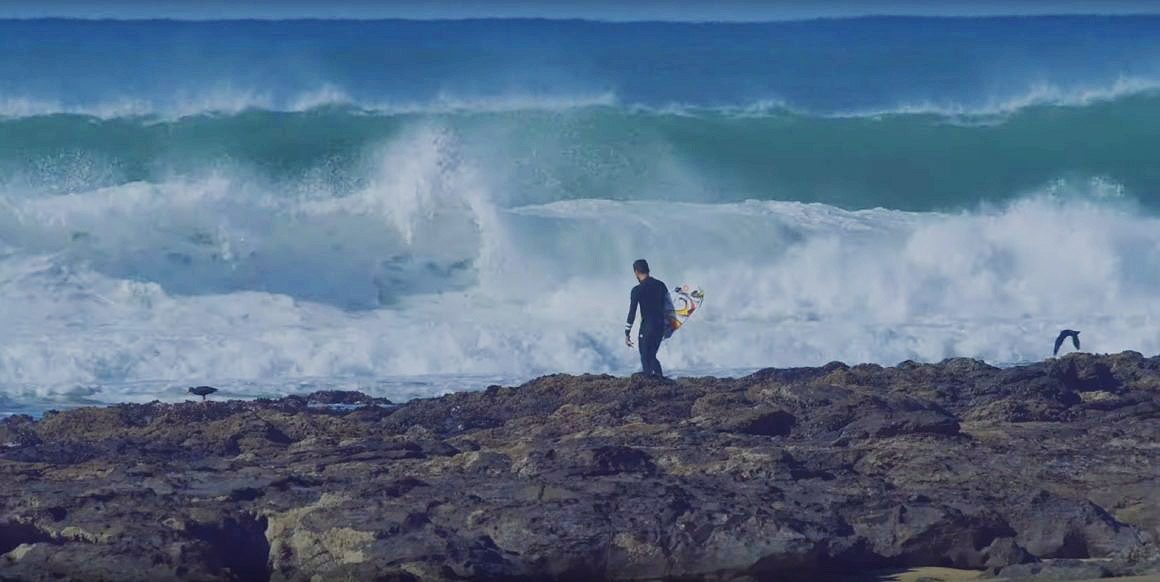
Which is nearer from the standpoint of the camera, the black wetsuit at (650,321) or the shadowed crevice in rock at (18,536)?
the shadowed crevice in rock at (18,536)

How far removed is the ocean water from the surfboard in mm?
1694

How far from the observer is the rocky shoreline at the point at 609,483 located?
8.70m

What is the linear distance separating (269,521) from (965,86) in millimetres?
24827

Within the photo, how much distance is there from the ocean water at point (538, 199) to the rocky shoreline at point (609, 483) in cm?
422

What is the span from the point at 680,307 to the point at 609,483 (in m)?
7.49

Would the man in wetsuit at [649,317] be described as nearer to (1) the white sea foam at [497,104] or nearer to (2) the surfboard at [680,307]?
(2) the surfboard at [680,307]

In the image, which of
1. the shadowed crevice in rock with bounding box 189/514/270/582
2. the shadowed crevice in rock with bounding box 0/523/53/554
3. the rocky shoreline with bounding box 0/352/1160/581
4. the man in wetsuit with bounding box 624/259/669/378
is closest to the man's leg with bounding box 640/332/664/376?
the man in wetsuit with bounding box 624/259/669/378

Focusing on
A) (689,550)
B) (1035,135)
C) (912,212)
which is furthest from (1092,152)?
(689,550)

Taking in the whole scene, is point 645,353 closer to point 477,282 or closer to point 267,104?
point 477,282

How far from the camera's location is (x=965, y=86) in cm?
3244

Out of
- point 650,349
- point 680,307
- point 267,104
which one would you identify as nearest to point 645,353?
point 650,349

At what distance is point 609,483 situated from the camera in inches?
372

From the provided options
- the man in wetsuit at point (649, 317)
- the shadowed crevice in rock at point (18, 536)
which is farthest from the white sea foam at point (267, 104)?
the shadowed crevice in rock at point (18, 536)

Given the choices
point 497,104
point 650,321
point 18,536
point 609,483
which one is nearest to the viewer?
point 18,536
